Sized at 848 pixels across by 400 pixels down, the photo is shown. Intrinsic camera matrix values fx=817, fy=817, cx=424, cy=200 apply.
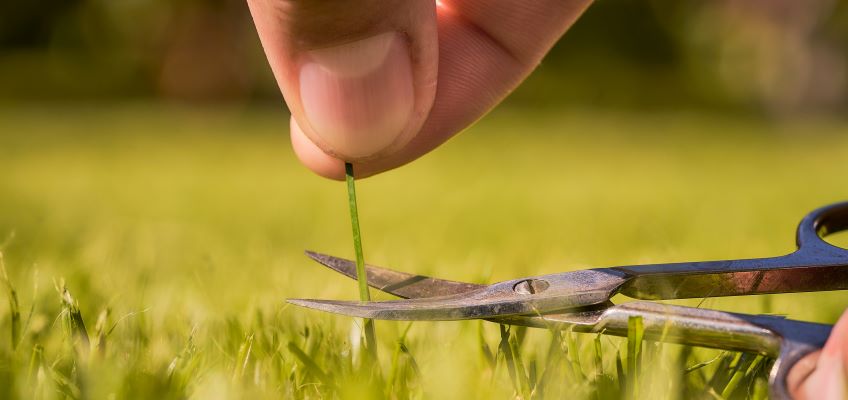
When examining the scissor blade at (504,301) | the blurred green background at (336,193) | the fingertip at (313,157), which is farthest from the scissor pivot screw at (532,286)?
the fingertip at (313,157)

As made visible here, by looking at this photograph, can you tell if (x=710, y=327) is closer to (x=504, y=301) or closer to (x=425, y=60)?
(x=504, y=301)

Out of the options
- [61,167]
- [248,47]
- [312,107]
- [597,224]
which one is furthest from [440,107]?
[248,47]

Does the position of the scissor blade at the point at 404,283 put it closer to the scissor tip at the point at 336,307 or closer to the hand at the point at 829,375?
the scissor tip at the point at 336,307

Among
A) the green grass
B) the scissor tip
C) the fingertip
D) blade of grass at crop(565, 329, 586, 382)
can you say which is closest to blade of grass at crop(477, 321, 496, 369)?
the green grass

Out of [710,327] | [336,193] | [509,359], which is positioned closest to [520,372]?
[509,359]

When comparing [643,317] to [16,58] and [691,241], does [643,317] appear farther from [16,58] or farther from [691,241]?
[16,58]

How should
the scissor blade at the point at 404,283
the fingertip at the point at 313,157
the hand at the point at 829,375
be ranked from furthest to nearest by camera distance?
1. the fingertip at the point at 313,157
2. the scissor blade at the point at 404,283
3. the hand at the point at 829,375

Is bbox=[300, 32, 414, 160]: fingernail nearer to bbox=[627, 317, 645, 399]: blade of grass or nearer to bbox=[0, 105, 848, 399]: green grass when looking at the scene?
bbox=[0, 105, 848, 399]: green grass
